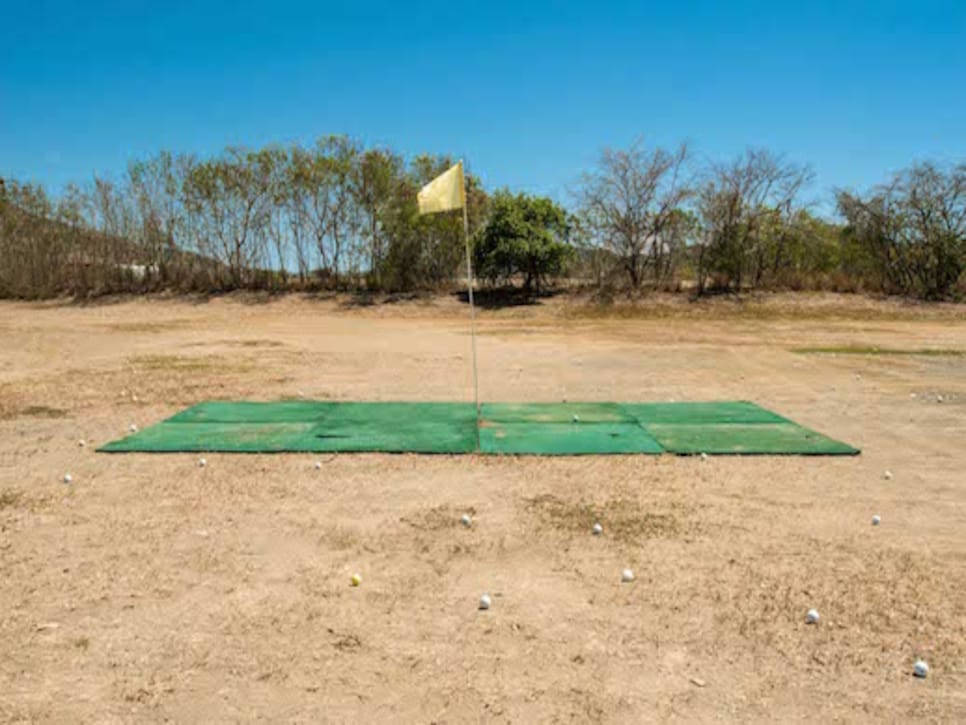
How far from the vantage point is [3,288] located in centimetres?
2769

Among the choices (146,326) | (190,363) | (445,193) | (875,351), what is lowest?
(875,351)

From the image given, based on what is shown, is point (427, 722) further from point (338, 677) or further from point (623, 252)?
point (623, 252)

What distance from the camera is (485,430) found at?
6867 mm

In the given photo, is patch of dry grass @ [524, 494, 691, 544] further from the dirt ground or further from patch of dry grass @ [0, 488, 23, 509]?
patch of dry grass @ [0, 488, 23, 509]

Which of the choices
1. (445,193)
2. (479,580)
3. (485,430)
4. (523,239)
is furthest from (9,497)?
(523,239)

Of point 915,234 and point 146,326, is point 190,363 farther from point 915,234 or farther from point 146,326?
point 915,234

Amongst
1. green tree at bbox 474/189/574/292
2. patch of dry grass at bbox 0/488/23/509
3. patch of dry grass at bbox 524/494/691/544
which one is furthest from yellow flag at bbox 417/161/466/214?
green tree at bbox 474/189/574/292

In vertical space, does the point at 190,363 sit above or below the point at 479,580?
above

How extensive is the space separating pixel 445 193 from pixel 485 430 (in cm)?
242

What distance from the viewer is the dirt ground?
105 inches

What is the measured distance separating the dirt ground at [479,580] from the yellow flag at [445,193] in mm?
2502

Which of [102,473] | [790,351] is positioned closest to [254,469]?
[102,473]

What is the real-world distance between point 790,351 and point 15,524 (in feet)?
42.5

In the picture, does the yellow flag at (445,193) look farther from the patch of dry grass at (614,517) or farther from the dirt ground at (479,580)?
the patch of dry grass at (614,517)
